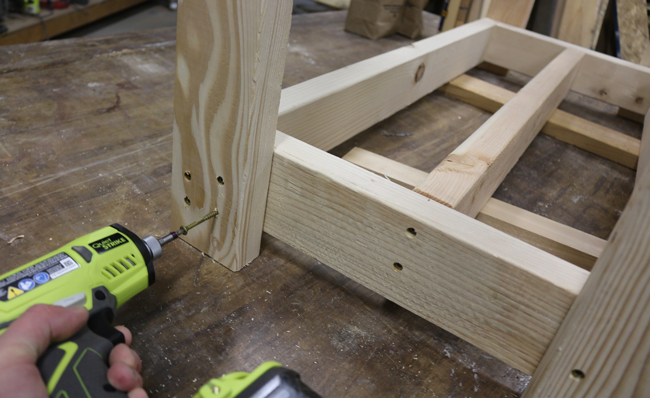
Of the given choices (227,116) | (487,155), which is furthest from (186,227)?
(487,155)

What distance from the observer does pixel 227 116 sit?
758 millimetres

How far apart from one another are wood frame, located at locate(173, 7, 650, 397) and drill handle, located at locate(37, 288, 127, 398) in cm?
34

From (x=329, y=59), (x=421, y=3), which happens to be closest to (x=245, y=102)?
(x=329, y=59)

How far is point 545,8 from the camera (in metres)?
2.40

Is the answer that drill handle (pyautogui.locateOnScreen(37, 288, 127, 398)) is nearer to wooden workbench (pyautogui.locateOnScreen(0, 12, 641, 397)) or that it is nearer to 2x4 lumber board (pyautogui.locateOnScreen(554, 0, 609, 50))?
wooden workbench (pyautogui.locateOnScreen(0, 12, 641, 397))

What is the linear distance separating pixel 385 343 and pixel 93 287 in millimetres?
471

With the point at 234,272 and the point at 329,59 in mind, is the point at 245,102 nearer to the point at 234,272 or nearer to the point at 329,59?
the point at 234,272

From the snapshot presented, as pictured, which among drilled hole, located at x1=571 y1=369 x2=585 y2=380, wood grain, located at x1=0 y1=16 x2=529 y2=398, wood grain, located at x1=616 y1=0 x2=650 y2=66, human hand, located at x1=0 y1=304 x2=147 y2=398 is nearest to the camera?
human hand, located at x1=0 y1=304 x2=147 y2=398

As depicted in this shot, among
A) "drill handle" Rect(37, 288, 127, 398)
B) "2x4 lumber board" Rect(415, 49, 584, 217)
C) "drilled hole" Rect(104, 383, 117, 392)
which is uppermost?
"2x4 lumber board" Rect(415, 49, 584, 217)

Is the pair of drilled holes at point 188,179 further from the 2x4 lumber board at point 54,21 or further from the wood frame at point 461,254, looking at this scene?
the 2x4 lumber board at point 54,21

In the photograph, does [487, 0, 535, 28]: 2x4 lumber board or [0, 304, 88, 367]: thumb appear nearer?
[0, 304, 88, 367]: thumb

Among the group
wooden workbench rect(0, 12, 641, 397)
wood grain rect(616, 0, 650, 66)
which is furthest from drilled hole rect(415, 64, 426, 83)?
wood grain rect(616, 0, 650, 66)

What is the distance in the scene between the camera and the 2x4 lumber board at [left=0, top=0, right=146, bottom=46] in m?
2.39

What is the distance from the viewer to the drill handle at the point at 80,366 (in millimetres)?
502
